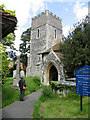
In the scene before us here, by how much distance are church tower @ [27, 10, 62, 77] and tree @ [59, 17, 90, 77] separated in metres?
9.96

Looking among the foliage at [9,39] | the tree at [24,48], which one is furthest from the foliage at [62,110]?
the tree at [24,48]

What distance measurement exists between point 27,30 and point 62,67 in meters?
25.3

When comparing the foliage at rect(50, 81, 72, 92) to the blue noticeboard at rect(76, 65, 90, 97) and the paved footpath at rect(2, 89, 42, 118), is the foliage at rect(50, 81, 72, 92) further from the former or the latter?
the blue noticeboard at rect(76, 65, 90, 97)

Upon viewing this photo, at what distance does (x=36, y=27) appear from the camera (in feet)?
74.7

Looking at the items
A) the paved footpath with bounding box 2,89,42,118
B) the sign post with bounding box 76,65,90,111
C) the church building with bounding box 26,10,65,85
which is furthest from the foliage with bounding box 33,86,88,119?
the church building with bounding box 26,10,65,85

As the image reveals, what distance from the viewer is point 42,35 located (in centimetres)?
2119

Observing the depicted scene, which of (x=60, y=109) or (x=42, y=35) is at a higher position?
(x=42, y=35)

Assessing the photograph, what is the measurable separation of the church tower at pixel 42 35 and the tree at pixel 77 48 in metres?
9.96

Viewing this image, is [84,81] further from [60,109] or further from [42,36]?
[42,36]

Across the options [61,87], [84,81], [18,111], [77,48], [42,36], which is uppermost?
[42,36]

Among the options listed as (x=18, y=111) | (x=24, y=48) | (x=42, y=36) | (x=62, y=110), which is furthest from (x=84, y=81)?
(x=24, y=48)

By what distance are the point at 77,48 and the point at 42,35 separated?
1267 cm

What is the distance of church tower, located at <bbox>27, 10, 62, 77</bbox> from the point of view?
2058 centimetres

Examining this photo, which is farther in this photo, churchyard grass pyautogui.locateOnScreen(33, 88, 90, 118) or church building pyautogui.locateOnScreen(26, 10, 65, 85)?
church building pyautogui.locateOnScreen(26, 10, 65, 85)
